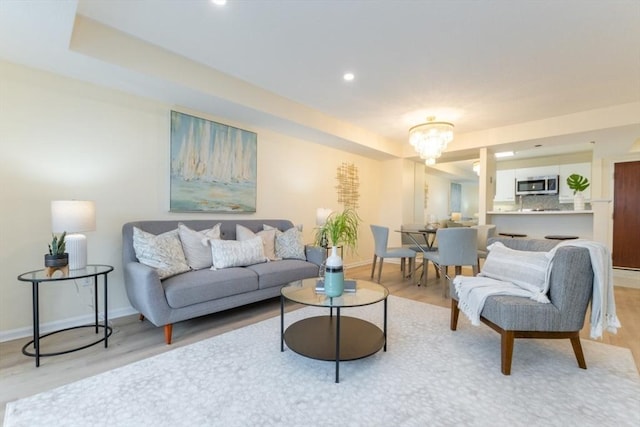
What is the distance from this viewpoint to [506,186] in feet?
24.3

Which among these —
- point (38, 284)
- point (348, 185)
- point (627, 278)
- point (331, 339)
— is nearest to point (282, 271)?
point (331, 339)

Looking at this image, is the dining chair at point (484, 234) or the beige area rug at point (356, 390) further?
the dining chair at point (484, 234)

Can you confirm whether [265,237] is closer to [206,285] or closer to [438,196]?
[206,285]

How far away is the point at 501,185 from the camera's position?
24.7 feet

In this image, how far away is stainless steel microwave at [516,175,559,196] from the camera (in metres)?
6.56

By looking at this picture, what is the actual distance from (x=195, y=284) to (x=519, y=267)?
8.65 feet

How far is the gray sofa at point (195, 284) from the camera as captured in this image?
7.52 ft

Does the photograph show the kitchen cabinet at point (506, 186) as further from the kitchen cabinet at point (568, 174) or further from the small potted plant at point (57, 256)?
the small potted plant at point (57, 256)

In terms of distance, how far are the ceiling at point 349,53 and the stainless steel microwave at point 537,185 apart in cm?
277

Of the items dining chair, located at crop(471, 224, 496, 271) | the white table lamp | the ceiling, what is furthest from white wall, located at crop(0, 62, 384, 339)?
dining chair, located at crop(471, 224, 496, 271)

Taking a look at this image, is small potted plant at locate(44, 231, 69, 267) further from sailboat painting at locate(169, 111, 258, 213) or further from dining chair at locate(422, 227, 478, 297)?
dining chair at locate(422, 227, 478, 297)

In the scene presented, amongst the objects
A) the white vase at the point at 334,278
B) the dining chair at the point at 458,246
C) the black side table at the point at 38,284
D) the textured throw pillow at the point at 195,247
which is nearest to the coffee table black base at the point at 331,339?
the white vase at the point at 334,278

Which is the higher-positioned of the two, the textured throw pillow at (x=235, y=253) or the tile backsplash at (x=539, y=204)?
the tile backsplash at (x=539, y=204)

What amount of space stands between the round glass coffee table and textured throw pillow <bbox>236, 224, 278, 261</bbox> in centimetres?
112
